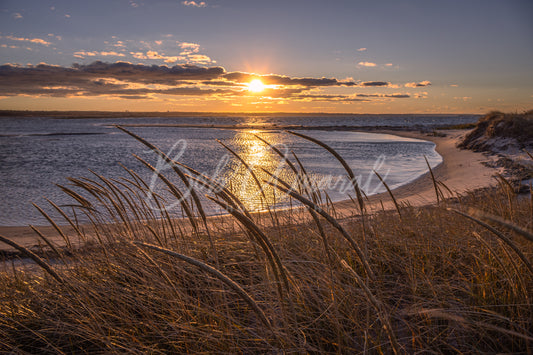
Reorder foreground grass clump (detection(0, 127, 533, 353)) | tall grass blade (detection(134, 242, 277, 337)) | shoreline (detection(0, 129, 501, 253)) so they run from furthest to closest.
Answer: shoreline (detection(0, 129, 501, 253)) < foreground grass clump (detection(0, 127, 533, 353)) < tall grass blade (detection(134, 242, 277, 337))

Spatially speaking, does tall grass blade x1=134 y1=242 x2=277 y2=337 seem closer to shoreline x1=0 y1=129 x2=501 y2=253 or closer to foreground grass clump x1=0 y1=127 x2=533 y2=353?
foreground grass clump x1=0 y1=127 x2=533 y2=353

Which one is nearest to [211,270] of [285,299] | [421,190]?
[285,299]

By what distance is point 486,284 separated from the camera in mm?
1966

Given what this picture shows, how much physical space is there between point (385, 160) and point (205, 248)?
1966cm

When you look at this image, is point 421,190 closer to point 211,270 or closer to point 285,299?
point 285,299

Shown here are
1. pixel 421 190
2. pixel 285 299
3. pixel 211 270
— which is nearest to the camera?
pixel 211 270

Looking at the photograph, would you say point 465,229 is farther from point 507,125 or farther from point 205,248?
point 507,125

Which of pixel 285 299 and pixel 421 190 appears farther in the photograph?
pixel 421 190

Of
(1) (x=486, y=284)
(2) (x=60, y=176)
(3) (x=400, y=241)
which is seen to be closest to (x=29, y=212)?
(2) (x=60, y=176)

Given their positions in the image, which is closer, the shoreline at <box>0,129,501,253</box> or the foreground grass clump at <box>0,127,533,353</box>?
the foreground grass clump at <box>0,127,533,353</box>

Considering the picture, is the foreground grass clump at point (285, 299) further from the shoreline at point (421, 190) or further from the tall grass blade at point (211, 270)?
the shoreline at point (421, 190)

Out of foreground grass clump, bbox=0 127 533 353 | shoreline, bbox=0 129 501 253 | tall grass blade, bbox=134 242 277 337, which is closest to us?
tall grass blade, bbox=134 242 277 337

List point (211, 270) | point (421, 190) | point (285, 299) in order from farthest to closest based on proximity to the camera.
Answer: point (421, 190) < point (285, 299) < point (211, 270)

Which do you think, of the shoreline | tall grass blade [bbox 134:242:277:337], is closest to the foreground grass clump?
tall grass blade [bbox 134:242:277:337]
